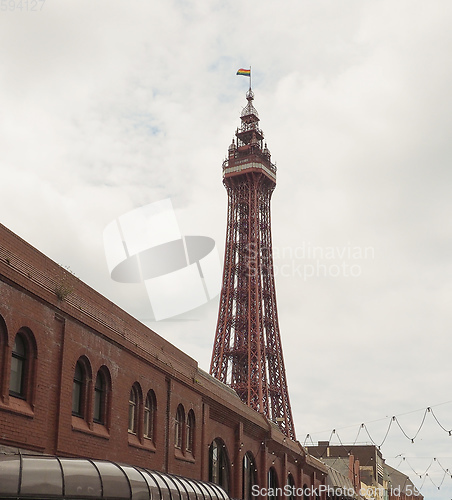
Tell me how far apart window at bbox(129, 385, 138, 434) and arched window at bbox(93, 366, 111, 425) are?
1929mm

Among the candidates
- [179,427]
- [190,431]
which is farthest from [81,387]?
[190,431]

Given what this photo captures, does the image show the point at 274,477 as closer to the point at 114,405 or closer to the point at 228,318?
the point at 114,405

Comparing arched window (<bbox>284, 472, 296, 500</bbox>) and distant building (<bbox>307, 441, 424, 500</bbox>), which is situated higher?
distant building (<bbox>307, 441, 424, 500</bbox>)

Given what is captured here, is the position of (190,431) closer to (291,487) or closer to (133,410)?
(133,410)

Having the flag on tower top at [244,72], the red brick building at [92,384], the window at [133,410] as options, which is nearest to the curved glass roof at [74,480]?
the red brick building at [92,384]

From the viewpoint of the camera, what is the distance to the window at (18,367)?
1656cm

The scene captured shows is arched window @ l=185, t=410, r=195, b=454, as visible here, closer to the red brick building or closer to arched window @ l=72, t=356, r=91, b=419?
the red brick building

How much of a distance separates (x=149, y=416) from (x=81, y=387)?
502cm

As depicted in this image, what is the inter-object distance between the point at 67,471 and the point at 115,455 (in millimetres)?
5631

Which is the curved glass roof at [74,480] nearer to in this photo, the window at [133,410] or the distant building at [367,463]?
the window at [133,410]

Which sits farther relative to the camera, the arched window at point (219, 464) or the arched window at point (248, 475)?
the arched window at point (248, 475)

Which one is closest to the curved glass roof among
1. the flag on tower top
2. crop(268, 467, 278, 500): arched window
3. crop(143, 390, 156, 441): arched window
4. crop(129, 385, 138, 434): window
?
crop(129, 385, 138, 434): window

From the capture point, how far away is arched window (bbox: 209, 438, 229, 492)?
3033cm

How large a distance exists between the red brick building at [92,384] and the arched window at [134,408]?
1.2 inches
